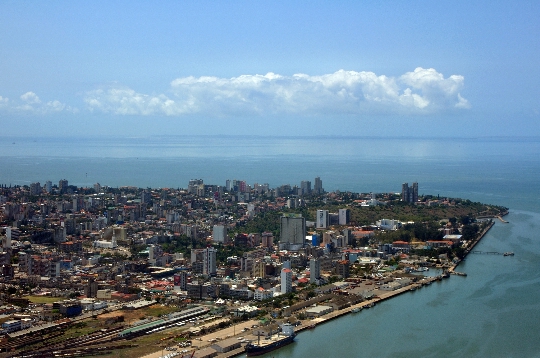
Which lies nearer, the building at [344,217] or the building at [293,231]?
the building at [293,231]

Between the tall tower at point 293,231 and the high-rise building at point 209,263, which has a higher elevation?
the tall tower at point 293,231

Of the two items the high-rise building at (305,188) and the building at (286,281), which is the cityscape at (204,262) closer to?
the building at (286,281)

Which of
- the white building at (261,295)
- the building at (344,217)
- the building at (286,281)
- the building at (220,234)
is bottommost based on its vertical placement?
the white building at (261,295)

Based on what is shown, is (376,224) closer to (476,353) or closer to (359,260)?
(359,260)

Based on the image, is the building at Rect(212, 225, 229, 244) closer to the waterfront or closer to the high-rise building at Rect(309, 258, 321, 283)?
the high-rise building at Rect(309, 258, 321, 283)

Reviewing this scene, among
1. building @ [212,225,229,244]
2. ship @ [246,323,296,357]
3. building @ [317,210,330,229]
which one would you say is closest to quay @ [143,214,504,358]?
ship @ [246,323,296,357]

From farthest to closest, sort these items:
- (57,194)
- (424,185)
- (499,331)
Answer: (424,185), (57,194), (499,331)

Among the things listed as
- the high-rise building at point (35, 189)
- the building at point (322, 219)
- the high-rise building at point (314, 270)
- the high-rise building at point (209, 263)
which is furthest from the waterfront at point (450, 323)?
the high-rise building at point (35, 189)

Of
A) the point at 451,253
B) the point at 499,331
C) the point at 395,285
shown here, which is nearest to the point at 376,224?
the point at 451,253
